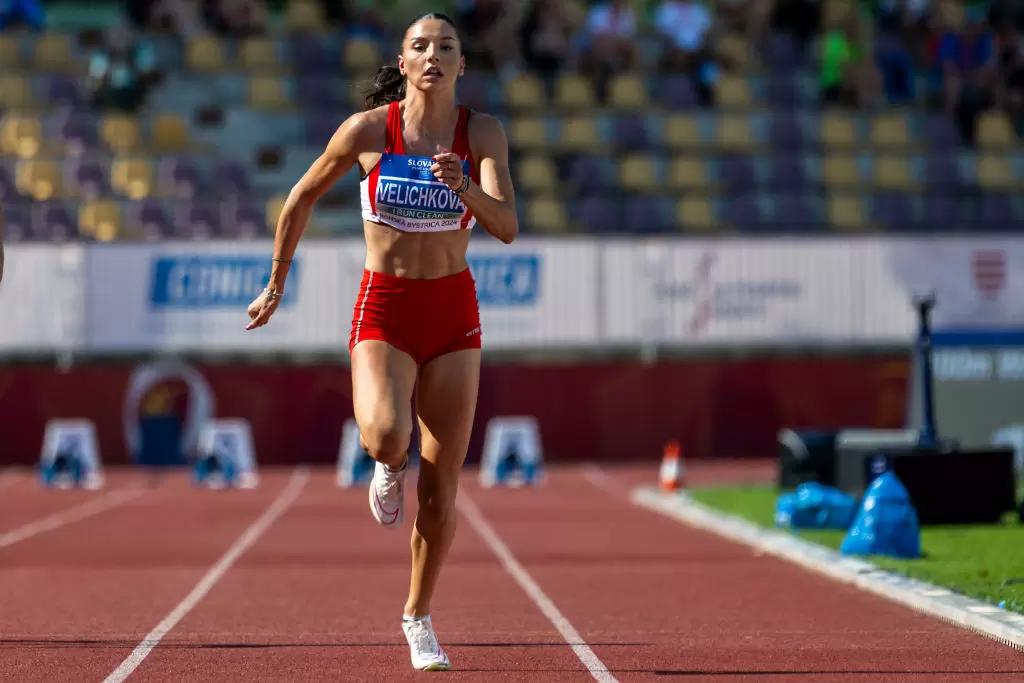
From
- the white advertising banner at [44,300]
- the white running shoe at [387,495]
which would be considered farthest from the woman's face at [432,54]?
the white advertising banner at [44,300]

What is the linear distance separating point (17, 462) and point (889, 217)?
1602 cm

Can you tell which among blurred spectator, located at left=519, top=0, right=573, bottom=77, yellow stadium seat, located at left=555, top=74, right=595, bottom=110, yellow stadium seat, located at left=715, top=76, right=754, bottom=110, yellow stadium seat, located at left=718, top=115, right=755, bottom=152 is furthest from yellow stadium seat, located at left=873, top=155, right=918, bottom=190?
blurred spectator, located at left=519, top=0, right=573, bottom=77

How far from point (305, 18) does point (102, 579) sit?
Result: 2492 centimetres

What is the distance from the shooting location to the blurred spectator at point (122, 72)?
33719 millimetres

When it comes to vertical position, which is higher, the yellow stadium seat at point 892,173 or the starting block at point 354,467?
the yellow stadium seat at point 892,173

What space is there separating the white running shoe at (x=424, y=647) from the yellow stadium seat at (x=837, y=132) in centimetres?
2819

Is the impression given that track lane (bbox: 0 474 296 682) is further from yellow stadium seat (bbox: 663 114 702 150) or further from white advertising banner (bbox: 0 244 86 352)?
yellow stadium seat (bbox: 663 114 702 150)

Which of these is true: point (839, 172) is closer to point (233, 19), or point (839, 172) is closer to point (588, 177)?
point (588, 177)

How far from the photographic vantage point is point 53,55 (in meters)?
34.7

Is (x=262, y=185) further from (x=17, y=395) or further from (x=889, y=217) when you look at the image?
(x=889, y=217)

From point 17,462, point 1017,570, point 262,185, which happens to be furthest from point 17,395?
point 1017,570

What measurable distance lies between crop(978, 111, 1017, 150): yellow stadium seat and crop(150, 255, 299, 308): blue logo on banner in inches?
553

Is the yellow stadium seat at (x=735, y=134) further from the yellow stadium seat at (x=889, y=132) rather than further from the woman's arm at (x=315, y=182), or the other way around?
the woman's arm at (x=315, y=182)

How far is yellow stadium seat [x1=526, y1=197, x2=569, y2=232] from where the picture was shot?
1258 inches
